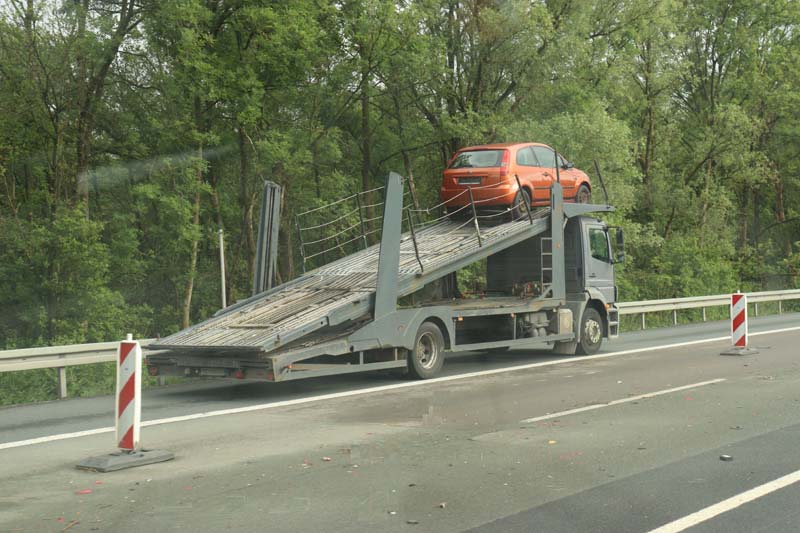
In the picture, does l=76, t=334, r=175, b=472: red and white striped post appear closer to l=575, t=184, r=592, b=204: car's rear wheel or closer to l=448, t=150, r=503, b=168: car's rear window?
l=448, t=150, r=503, b=168: car's rear window

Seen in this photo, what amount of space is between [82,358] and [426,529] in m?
8.19

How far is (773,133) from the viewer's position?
42.9 metres

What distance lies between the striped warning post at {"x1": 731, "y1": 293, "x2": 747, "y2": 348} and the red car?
3.53 m

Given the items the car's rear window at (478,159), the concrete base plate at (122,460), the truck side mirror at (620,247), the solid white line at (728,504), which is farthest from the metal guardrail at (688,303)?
the concrete base plate at (122,460)

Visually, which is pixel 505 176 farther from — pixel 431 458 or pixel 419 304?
pixel 431 458

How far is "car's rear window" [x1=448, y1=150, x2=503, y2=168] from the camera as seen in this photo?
1623cm

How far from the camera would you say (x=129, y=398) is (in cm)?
756

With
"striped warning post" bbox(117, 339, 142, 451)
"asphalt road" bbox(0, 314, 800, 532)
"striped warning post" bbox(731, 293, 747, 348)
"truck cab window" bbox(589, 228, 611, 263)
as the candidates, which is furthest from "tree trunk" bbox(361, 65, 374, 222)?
"striped warning post" bbox(117, 339, 142, 451)

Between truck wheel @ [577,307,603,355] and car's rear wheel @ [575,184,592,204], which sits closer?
truck wheel @ [577,307,603,355]

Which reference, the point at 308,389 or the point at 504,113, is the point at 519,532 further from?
the point at 504,113

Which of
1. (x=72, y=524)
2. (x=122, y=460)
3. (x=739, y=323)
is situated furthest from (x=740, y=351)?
(x=72, y=524)

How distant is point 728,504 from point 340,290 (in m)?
7.50

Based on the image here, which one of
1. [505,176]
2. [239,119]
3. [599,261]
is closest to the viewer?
[505,176]

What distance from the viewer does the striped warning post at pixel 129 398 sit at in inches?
297
